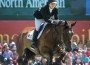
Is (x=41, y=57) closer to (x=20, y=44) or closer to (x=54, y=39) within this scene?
(x=20, y=44)

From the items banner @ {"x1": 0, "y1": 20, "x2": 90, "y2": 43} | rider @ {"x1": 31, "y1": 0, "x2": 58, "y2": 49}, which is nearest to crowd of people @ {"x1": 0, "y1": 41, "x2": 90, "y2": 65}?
banner @ {"x1": 0, "y1": 20, "x2": 90, "y2": 43}

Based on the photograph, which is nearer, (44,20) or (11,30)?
(44,20)

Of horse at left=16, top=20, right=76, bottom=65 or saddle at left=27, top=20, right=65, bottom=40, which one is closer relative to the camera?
horse at left=16, top=20, right=76, bottom=65

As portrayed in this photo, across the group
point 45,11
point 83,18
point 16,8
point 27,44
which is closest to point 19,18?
point 16,8

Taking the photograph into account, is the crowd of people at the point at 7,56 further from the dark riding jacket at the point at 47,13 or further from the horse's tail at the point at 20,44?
the dark riding jacket at the point at 47,13

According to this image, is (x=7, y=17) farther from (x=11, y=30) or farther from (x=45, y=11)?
(x=45, y=11)

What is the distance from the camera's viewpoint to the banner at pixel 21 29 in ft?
78.3

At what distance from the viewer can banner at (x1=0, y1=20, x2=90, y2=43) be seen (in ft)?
78.3

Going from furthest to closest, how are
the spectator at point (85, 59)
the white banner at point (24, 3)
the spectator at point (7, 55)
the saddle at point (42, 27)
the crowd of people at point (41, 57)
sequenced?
the white banner at point (24, 3) < the spectator at point (7, 55) < the spectator at point (85, 59) < the crowd of people at point (41, 57) < the saddle at point (42, 27)

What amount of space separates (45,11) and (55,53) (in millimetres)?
1280

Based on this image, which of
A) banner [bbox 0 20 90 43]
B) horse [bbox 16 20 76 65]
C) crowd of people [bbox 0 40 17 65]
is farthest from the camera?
banner [bbox 0 20 90 43]

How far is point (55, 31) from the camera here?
42.6 feet

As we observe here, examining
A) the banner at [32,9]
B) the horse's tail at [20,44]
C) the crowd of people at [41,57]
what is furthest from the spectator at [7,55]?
the banner at [32,9]

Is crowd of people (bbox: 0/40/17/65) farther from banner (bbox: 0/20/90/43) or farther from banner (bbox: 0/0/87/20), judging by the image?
banner (bbox: 0/0/87/20)
